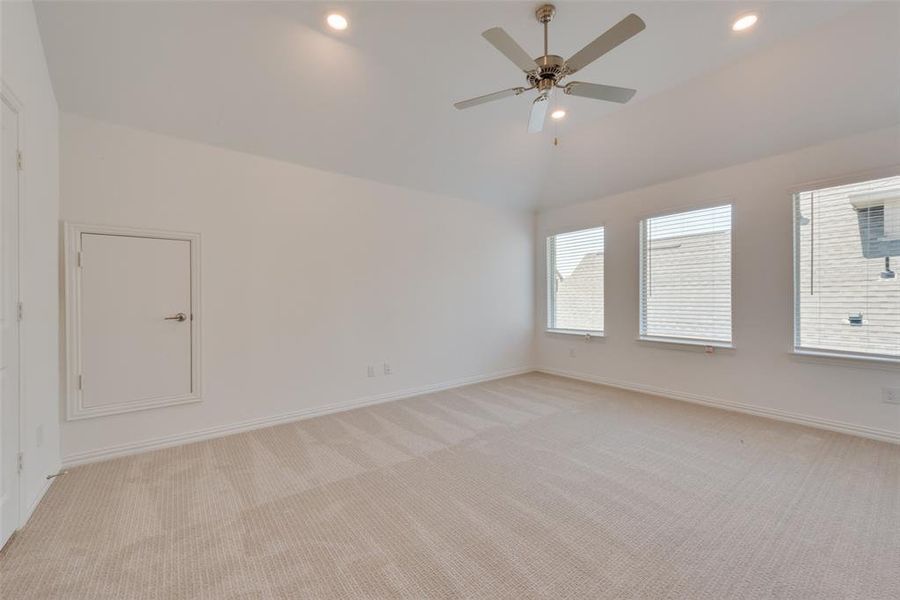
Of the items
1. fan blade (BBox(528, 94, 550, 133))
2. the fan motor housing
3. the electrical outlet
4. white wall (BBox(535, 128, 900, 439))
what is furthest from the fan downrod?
the electrical outlet

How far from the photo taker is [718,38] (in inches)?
105

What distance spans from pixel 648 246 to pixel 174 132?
16.6 ft

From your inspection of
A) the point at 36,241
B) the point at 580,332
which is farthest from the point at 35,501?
the point at 580,332

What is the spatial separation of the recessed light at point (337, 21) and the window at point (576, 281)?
153 inches

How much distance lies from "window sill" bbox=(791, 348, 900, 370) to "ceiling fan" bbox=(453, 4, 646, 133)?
2999 millimetres

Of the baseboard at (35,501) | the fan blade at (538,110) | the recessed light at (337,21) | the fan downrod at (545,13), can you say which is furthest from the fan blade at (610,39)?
the baseboard at (35,501)

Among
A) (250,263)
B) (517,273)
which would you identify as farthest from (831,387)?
(250,263)

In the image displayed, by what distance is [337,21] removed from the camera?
2502mm

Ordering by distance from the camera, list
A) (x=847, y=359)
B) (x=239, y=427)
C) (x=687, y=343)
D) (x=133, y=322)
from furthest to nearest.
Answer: (x=687, y=343) → (x=239, y=427) → (x=847, y=359) → (x=133, y=322)

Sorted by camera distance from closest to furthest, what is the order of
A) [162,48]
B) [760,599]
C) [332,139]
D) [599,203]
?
1. [760,599]
2. [162,48]
3. [332,139]
4. [599,203]

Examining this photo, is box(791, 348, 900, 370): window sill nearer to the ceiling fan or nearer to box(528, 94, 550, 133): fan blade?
the ceiling fan

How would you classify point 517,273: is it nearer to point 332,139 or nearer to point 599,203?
point 599,203

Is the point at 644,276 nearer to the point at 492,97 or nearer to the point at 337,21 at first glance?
the point at 492,97

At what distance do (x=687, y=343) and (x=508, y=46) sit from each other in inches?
147
